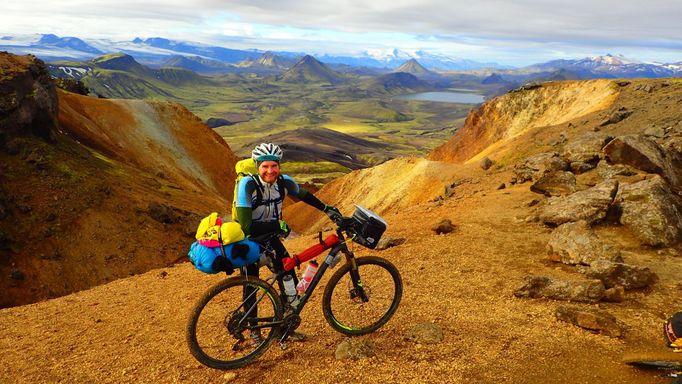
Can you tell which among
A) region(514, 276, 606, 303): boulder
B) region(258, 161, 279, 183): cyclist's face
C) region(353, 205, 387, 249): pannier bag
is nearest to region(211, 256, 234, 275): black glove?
region(258, 161, 279, 183): cyclist's face

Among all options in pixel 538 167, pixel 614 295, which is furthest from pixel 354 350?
pixel 538 167

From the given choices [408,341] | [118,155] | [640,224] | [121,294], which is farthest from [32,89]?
[640,224]

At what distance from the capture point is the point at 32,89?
107 ft

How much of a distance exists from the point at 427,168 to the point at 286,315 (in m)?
35.6

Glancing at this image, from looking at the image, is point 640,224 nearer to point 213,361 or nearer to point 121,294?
point 213,361

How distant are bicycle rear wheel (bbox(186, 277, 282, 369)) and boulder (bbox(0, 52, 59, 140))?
3017 centimetres

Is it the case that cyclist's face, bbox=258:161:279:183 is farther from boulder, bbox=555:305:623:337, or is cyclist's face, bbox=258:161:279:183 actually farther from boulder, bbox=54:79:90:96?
boulder, bbox=54:79:90:96

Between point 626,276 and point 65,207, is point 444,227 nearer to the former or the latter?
point 626,276

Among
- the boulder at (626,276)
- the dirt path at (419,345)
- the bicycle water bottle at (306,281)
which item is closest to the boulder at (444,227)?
the dirt path at (419,345)

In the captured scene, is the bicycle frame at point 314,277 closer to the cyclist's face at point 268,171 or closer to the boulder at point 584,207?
the cyclist's face at point 268,171

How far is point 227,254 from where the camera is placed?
6.52 metres

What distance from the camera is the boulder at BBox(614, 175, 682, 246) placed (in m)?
12.3

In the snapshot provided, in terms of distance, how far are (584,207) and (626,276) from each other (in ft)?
14.1

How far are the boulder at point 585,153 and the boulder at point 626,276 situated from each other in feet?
36.6
